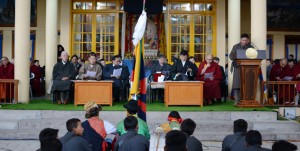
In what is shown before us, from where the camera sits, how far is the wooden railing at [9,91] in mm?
15734

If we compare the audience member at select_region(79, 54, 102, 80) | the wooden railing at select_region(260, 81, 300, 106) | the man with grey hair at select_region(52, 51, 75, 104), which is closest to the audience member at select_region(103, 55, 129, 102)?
the audience member at select_region(79, 54, 102, 80)

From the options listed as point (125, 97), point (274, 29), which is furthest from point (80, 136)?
point (274, 29)

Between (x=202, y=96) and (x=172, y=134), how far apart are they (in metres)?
9.40

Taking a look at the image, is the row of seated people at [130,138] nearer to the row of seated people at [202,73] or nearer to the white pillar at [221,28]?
the row of seated people at [202,73]

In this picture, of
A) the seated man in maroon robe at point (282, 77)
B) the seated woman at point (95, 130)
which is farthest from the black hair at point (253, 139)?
the seated man in maroon robe at point (282, 77)

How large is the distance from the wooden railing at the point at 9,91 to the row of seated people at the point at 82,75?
1.11 m

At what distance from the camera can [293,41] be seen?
24.3 metres

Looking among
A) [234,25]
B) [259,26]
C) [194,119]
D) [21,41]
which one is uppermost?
[234,25]

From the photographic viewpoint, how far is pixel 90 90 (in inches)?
599

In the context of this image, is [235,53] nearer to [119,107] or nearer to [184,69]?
[184,69]

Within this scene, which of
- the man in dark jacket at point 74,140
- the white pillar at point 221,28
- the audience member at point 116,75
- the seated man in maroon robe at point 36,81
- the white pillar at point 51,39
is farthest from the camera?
the white pillar at point 221,28

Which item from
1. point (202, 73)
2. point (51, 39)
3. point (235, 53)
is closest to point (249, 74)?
point (235, 53)

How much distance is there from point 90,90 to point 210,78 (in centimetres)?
355

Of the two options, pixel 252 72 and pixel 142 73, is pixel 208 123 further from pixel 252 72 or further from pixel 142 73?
pixel 142 73
